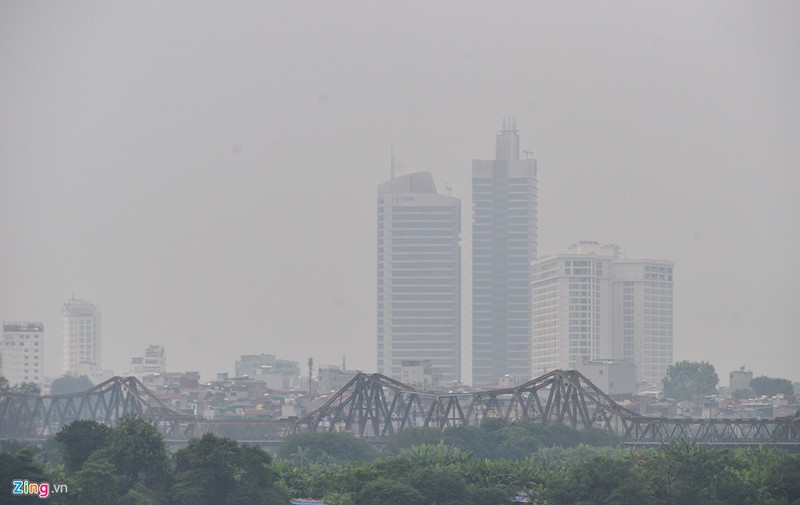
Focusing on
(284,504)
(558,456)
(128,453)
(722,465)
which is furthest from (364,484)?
(558,456)

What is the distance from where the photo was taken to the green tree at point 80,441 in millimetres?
139375

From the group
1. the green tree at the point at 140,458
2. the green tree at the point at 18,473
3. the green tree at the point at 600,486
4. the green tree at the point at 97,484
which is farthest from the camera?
the green tree at the point at 140,458

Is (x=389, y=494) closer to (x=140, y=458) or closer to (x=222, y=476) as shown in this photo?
(x=222, y=476)

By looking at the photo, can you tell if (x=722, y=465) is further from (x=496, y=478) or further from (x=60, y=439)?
(x=60, y=439)

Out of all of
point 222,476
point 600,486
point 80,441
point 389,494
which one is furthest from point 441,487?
point 80,441

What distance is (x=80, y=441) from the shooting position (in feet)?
464

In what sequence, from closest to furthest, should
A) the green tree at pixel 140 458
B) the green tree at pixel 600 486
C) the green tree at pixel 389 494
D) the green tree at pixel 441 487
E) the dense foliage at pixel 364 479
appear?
the dense foliage at pixel 364 479 < the green tree at pixel 389 494 < the green tree at pixel 600 486 < the green tree at pixel 441 487 < the green tree at pixel 140 458

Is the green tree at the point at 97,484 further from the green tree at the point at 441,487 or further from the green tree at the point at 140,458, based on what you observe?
the green tree at the point at 441,487

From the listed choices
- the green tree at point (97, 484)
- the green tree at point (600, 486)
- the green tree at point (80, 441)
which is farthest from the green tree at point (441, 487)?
the green tree at point (80, 441)

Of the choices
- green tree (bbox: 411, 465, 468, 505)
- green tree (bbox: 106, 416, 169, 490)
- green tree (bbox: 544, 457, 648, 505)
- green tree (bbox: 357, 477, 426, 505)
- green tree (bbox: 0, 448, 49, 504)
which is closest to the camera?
green tree (bbox: 0, 448, 49, 504)

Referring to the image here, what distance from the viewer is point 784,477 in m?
136

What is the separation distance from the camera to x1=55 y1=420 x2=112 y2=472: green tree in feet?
457

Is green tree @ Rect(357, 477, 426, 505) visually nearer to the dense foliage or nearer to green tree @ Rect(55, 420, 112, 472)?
the dense foliage

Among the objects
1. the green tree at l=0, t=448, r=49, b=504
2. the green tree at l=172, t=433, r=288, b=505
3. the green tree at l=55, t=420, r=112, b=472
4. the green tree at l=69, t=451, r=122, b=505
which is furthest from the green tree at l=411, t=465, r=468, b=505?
the green tree at l=0, t=448, r=49, b=504
